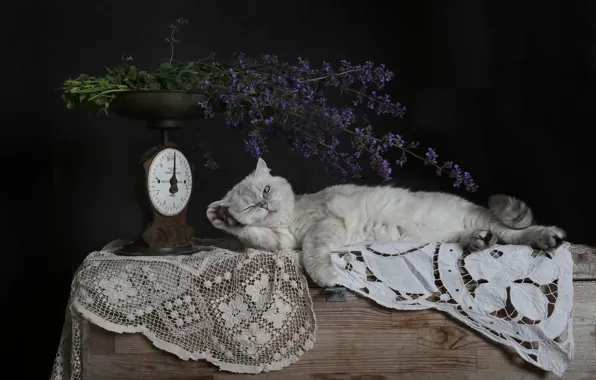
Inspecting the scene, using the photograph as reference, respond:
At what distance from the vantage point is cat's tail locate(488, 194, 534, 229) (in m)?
2.09

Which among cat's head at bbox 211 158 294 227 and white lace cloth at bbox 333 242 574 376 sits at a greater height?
cat's head at bbox 211 158 294 227

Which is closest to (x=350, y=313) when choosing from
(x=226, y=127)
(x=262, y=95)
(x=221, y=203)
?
(x=221, y=203)

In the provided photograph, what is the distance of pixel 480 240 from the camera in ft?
6.48

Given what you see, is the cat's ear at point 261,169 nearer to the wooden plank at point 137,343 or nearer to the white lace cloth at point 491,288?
the white lace cloth at point 491,288

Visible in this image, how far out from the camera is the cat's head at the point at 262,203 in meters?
2.20

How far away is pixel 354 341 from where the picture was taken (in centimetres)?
201

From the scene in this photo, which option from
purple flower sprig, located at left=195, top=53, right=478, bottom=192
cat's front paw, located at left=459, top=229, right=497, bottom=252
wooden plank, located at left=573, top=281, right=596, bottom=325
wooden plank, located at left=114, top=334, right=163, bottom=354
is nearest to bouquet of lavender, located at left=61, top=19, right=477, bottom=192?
Answer: purple flower sprig, located at left=195, top=53, right=478, bottom=192

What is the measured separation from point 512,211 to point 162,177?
1.03 meters

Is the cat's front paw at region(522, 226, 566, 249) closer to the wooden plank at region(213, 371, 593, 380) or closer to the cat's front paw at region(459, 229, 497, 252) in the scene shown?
the cat's front paw at region(459, 229, 497, 252)

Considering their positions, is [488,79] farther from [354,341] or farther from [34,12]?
[34,12]

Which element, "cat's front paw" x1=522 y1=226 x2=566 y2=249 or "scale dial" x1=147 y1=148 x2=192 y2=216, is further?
"scale dial" x1=147 y1=148 x2=192 y2=216

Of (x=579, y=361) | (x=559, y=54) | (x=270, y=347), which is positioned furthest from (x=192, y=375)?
(x=559, y=54)

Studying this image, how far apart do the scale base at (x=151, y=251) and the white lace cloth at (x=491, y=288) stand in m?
0.50

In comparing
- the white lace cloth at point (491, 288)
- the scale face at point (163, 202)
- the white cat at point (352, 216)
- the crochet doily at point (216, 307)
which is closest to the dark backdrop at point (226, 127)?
the white cat at point (352, 216)
